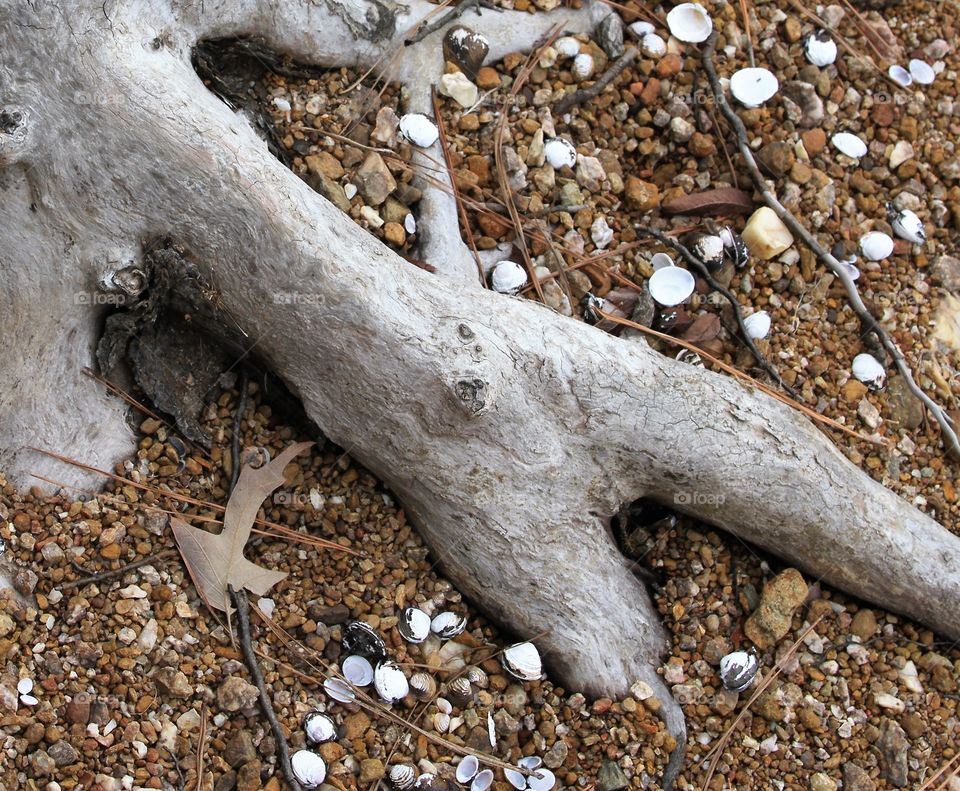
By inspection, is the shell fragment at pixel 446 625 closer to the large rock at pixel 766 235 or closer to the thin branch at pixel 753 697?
the thin branch at pixel 753 697

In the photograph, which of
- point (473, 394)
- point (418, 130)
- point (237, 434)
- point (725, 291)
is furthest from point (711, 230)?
point (237, 434)

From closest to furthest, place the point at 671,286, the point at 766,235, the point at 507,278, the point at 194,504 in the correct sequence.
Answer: the point at 194,504 → the point at 507,278 → the point at 671,286 → the point at 766,235

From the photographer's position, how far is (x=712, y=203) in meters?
3.85

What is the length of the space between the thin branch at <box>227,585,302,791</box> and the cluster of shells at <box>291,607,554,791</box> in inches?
2.4

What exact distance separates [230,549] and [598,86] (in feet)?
7.27

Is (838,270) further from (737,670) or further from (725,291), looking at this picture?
(737,670)

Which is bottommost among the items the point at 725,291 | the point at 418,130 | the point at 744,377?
the point at 744,377

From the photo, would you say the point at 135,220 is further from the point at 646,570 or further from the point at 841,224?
the point at 841,224

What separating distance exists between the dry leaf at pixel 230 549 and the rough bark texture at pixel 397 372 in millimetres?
298

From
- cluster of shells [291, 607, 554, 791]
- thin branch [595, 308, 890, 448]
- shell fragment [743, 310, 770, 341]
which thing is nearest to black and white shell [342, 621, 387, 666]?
cluster of shells [291, 607, 554, 791]

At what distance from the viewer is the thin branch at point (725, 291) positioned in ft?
12.1

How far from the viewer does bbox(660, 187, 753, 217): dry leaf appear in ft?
12.6

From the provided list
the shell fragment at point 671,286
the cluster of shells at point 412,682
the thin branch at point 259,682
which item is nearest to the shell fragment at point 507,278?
the shell fragment at point 671,286

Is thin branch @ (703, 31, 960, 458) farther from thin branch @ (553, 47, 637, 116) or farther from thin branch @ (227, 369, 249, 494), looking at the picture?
thin branch @ (227, 369, 249, 494)
